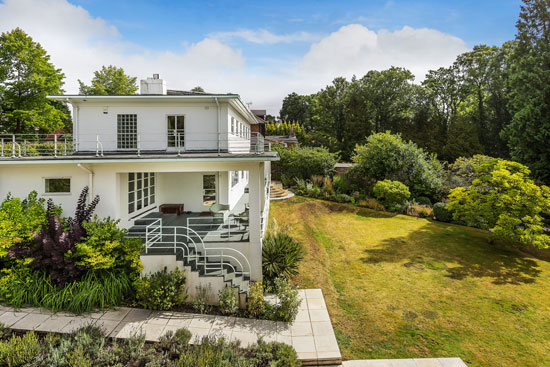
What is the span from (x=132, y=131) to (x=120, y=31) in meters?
4.49

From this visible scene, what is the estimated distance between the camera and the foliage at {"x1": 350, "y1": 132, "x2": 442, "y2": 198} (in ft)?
72.5

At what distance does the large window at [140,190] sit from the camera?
11.7 m

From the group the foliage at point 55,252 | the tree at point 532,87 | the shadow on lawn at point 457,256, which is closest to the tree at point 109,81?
the foliage at point 55,252

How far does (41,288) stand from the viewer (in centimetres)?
816

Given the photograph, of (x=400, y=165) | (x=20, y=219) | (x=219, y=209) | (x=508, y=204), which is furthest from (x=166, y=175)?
(x=400, y=165)

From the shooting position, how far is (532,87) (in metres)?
21.4

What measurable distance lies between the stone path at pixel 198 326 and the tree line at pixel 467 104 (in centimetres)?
2406

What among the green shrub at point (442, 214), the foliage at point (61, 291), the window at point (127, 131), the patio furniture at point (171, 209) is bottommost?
the foliage at point (61, 291)

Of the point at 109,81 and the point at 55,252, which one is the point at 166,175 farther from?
the point at 109,81

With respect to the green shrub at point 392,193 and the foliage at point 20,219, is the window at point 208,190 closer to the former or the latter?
the foliage at point 20,219

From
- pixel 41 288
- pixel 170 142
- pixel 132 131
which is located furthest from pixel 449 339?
pixel 132 131

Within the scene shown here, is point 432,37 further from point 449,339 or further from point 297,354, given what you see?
point 297,354

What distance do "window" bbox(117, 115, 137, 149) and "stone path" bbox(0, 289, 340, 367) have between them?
24.9ft

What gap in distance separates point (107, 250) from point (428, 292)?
11.1 meters
